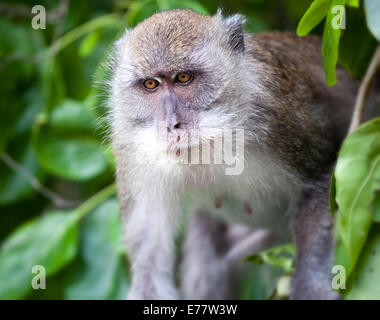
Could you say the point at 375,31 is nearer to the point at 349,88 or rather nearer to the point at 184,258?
the point at 349,88

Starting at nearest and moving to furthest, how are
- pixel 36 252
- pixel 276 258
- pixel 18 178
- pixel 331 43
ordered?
pixel 331 43
pixel 276 258
pixel 36 252
pixel 18 178

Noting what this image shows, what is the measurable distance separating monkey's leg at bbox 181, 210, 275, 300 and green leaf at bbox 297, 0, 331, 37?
2249 mm

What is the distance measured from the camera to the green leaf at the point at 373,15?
9.03ft

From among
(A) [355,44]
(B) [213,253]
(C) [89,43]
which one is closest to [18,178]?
(C) [89,43]

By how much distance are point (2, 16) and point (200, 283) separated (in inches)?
117

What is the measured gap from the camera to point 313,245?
332 centimetres

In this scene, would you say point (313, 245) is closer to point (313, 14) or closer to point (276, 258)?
point (276, 258)

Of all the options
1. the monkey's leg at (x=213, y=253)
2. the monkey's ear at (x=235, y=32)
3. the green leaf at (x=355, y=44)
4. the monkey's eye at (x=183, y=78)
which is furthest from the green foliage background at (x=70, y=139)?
the monkey's eye at (x=183, y=78)

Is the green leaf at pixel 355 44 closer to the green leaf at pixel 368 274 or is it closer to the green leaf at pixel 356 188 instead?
the green leaf at pixel 356 188

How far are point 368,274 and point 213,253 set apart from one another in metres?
2.18

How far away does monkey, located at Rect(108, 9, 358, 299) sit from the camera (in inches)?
121

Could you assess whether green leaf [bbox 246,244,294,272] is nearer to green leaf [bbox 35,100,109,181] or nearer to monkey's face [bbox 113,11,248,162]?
monkey's face [bbox 113,11,248,162]

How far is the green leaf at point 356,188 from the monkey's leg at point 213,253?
1.94 meters
